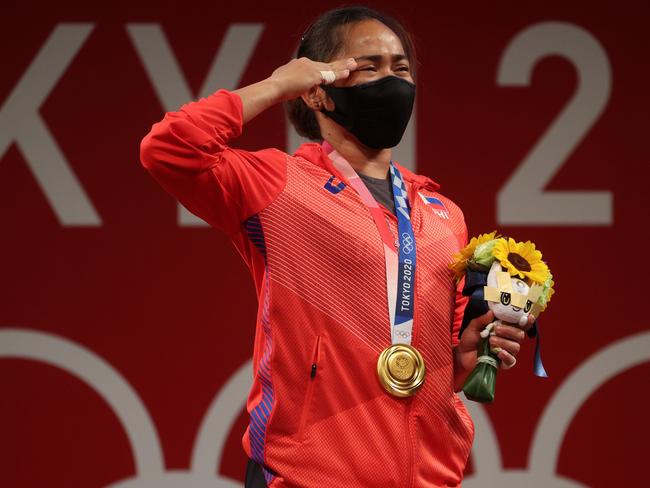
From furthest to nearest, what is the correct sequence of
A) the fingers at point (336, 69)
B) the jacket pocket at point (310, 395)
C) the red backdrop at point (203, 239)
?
the red backdrop at point (203, 239), the fingers at point (336, 69), the jacket pocket at point (310, 395)

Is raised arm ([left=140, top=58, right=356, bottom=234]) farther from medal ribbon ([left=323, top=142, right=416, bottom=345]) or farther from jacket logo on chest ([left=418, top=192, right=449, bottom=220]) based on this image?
jacket logo on chest ([left=418, top=192, right=449, bottom=220])

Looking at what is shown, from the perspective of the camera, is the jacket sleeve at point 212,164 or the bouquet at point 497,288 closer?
the jacket sleeve at point 212,164

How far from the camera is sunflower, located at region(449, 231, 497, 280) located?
2229 mm

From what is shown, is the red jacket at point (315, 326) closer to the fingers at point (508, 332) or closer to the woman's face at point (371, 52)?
the fingers at point (508, 332)

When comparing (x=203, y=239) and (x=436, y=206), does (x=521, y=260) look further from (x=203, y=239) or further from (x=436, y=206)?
(x=203, y=239)

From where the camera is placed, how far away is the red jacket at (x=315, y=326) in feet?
6.79

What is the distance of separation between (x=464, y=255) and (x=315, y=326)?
38 centimetres

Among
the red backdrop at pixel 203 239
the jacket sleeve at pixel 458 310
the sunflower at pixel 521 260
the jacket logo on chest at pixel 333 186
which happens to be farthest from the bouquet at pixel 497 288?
the red backdrop at pixel 203 239

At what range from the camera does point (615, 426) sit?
12.9 feet

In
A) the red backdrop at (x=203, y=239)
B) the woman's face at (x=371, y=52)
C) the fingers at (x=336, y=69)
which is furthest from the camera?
the red backdrop at (x=203, y=239)

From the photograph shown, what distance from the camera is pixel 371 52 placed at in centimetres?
231

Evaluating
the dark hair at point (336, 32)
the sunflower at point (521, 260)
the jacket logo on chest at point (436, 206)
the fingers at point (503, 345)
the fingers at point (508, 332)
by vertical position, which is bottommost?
the fingers at point (503, 345)

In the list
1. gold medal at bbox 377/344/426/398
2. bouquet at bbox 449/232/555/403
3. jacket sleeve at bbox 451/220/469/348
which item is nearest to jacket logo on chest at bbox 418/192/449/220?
jacket sleeve at bbox 451/220/469/348

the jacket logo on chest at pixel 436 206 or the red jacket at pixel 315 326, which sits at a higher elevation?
the jacket logo on chest at pixel 436 206
